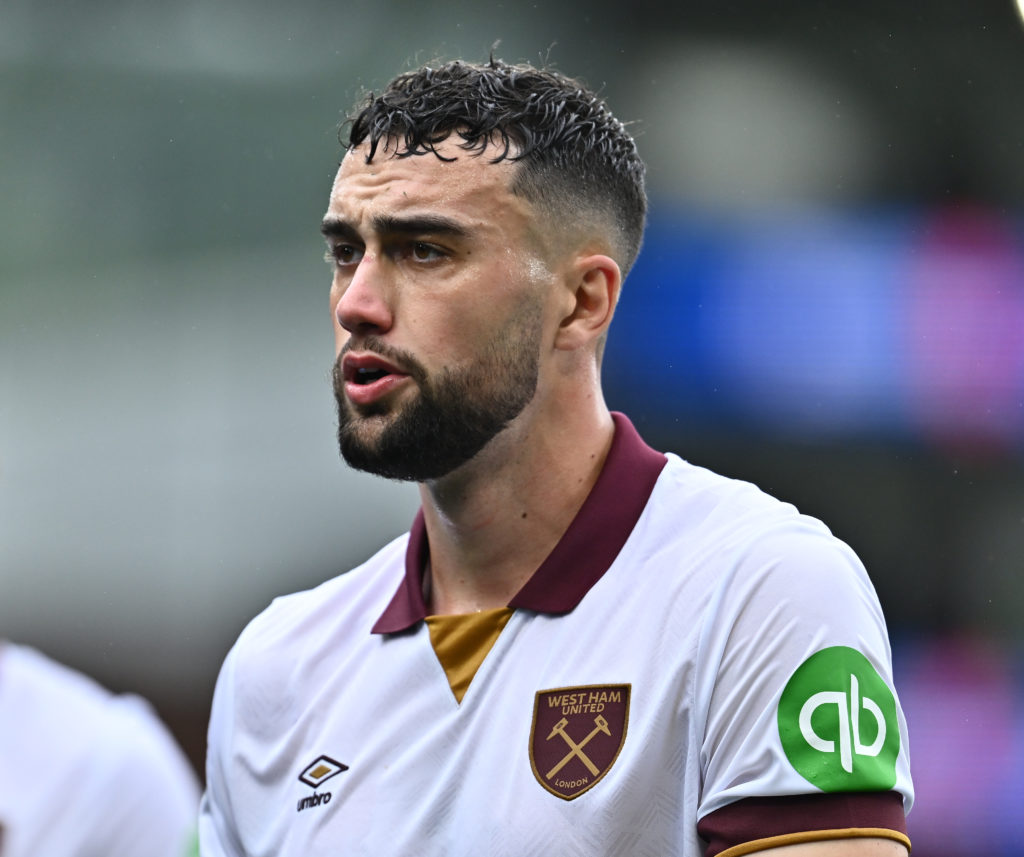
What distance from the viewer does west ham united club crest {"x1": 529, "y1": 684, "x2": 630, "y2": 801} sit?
1354 millimetres

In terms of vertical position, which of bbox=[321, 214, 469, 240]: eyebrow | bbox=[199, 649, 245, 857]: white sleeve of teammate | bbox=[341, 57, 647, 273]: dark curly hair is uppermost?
bbox=[341, 57, 647, 273]: dark curly hair

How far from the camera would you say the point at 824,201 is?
341cm

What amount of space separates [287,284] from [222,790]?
2.26m

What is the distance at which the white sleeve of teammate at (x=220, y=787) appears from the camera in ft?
5.42

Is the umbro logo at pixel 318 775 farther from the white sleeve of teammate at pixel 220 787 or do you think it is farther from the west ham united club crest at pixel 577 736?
the west ham united club crest at pixel 577 736

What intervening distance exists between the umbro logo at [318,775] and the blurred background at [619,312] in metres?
1.84

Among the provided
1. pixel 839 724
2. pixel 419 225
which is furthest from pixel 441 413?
pixel 839 724

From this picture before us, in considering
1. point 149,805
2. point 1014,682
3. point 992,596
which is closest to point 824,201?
point 992,596

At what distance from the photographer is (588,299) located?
1.64m

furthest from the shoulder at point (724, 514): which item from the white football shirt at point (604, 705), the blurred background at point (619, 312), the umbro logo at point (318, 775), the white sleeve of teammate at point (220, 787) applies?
the blurred background at point (619, 312)

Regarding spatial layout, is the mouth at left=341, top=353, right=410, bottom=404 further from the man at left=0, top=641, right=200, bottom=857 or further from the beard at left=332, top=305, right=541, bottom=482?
the man at left=0, top=641, right=200, bottom=857

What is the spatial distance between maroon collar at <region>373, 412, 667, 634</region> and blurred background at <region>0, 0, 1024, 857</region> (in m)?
1.68

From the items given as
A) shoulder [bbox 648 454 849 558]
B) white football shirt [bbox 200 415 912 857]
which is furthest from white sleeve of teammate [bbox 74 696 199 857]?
shoulder [bbox 648 454 849 558]

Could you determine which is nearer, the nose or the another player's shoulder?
the another player's shoulder
